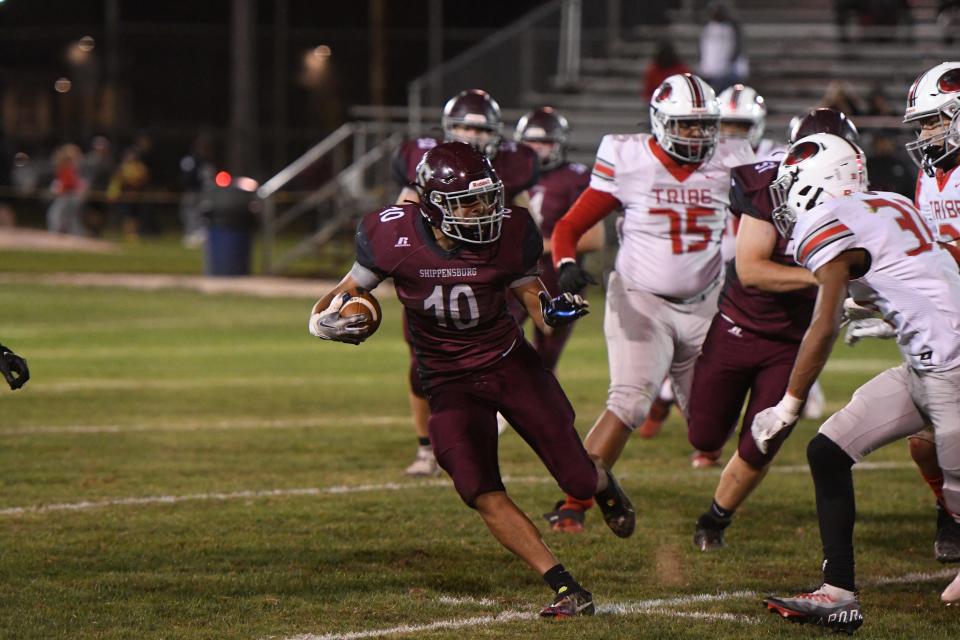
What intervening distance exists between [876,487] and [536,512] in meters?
1.86

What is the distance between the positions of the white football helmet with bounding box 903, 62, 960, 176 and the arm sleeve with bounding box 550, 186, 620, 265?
1502 mm

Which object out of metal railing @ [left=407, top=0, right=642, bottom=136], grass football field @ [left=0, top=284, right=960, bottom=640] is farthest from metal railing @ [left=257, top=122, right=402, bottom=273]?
grass football field @ [left=0, top=284, right=960, bottom=640]

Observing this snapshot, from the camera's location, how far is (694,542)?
20.3ft

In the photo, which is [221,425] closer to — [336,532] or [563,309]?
[336,532]

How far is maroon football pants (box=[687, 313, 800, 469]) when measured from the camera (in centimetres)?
601

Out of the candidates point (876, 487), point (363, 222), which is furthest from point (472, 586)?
point (876, 487)

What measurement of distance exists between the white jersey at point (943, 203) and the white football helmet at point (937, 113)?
6 cm

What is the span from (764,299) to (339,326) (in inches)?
73.1

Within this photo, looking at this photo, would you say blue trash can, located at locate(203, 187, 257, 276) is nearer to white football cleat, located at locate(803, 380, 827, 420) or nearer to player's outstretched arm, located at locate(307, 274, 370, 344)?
white football cleat, located at locate(803, 380, 827, 420)

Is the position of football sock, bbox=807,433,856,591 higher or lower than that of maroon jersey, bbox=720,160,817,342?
lower

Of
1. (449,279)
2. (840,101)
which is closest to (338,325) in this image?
(449,279)

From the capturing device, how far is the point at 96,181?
27719 mm

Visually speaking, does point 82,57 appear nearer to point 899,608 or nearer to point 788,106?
point 788,106

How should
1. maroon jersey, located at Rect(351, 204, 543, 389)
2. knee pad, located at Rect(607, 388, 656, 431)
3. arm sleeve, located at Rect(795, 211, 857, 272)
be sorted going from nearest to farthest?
arm sleeve, located at Rect(795, 211, 857, 272), maroon jersey, located at Rect(351, 204, 543, 389), knee pad, located at Rect(607, 388, 656, 431)
